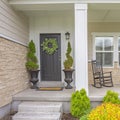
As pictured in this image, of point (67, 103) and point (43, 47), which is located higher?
point (43, 47)

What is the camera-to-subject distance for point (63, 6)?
584cm

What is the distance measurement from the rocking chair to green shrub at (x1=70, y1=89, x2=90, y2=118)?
2.41m

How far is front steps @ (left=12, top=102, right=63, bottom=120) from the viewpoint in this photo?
4.74 meters

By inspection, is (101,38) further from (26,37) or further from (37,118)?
(37,118)

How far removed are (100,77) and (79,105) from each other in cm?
268

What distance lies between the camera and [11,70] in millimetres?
5699

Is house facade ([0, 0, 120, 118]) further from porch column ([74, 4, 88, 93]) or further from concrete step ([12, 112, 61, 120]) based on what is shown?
concrete step ([12, 112, 61, 120])

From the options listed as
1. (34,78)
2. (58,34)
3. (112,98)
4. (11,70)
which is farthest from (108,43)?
(11,70)

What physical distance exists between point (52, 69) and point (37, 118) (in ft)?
→ 10.3

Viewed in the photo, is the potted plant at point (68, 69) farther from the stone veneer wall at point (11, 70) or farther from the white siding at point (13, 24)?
the white siding at point (13, 24)

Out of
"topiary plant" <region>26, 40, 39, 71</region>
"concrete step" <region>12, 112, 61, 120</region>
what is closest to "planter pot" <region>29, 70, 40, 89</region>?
"topiary plant" <region>26, 40, 39, 71</region>

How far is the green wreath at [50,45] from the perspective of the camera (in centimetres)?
761

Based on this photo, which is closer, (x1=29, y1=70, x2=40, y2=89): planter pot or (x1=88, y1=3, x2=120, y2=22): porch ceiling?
(x1=88, y1=3, x2=120, y2=22): porch ceiling

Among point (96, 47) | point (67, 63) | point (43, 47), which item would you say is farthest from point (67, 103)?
point (96, 47)
